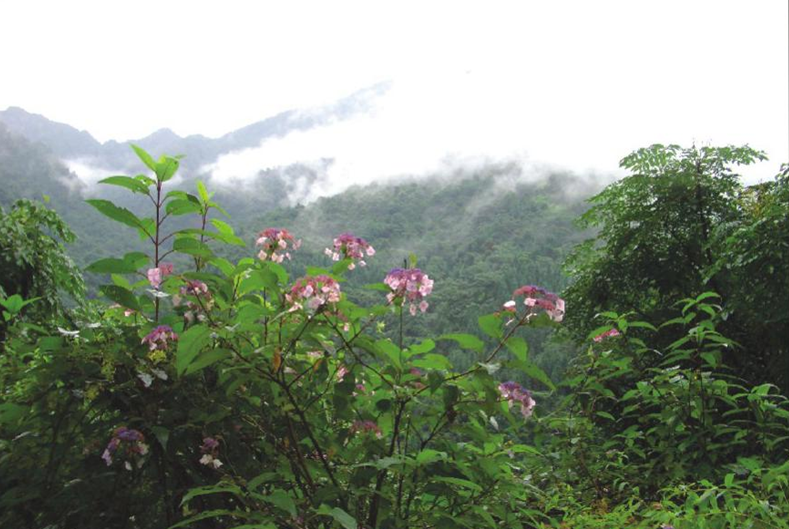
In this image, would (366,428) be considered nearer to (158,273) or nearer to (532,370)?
(532,370)

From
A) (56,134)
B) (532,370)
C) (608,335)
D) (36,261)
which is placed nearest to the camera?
(532,370)

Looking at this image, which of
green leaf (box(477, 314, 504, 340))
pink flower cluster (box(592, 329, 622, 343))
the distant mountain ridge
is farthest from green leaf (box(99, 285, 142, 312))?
the distant mountain ridge

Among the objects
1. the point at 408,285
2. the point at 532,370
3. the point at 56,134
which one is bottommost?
the point at 532,370

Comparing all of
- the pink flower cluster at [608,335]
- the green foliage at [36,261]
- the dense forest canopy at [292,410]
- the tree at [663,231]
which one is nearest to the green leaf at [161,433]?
the dense forest canopy at [292,410]

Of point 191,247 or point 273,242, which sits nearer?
point 191,247

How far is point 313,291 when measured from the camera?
4.18 feet

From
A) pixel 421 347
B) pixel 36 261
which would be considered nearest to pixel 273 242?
pixel 421 347

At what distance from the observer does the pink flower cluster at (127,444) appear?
1.21 metres

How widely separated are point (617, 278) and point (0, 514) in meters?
4.84

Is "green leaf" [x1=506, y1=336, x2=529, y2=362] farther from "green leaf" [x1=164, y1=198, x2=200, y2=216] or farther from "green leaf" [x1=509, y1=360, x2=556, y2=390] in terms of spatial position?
"green leaf" [x1=164, y1=198, x2=200, y2=216]

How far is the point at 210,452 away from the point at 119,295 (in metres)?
Result: 0.42

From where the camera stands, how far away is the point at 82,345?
1.31m

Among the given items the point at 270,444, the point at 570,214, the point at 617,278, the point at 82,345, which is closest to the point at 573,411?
the point at 270,444

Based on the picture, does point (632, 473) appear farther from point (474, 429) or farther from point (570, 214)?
point (570, 214)
